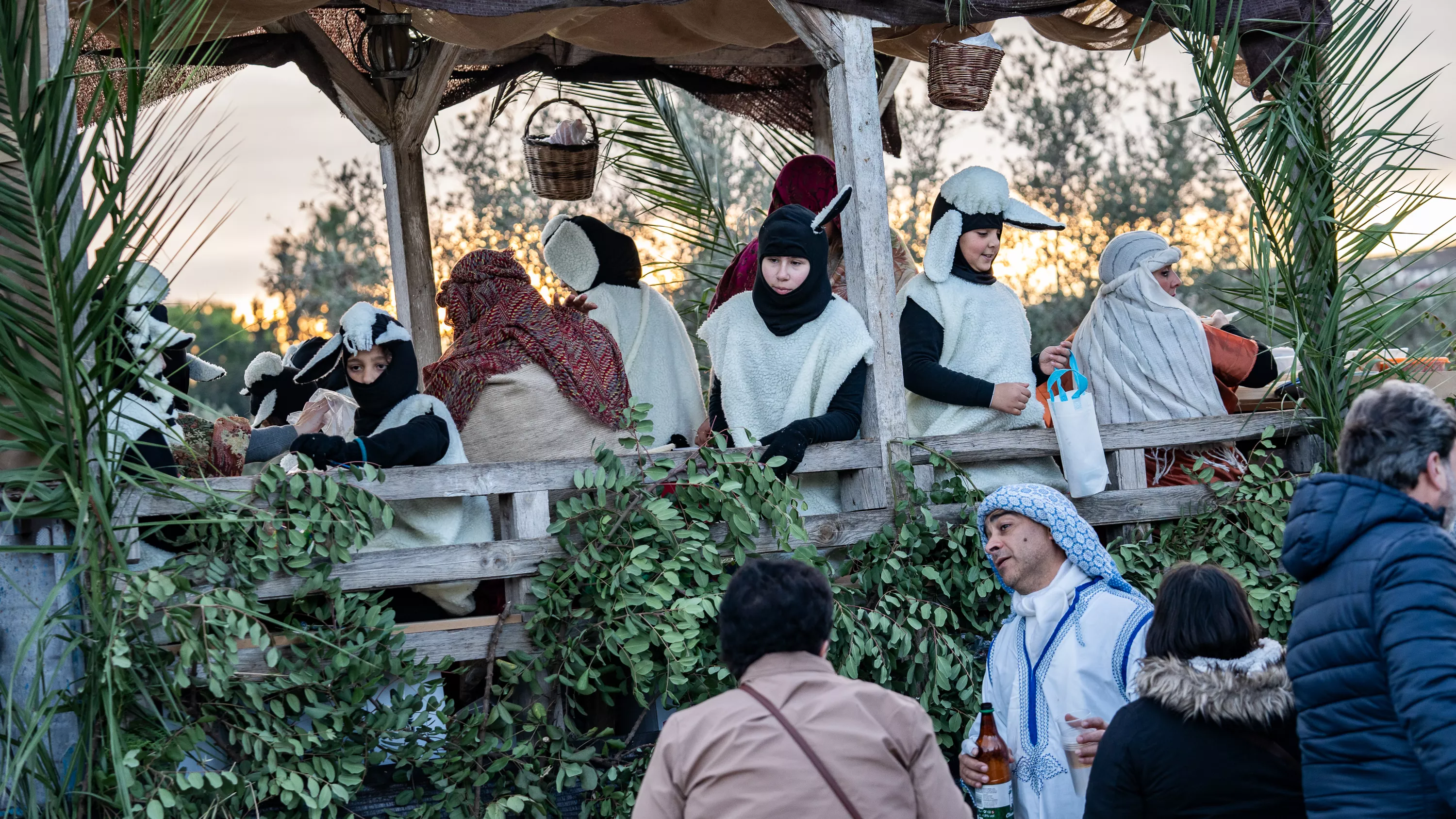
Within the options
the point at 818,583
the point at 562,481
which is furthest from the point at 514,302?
the point at 818,583

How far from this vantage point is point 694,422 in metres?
6.09

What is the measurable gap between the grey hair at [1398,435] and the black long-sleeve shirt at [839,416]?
2.22 m

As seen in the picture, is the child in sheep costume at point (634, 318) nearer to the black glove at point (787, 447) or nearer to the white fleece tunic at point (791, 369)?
the white fleece tunic at point (791, 369)

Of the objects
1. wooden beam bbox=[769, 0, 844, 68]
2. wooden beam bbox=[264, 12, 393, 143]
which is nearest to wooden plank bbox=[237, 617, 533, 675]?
wooden beam bbox=[769, 0, 844, 68]

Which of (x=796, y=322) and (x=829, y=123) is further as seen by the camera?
(x=829, y=123)

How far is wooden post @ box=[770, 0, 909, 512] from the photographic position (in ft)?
17.3

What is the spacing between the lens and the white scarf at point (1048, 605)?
410 centimetres

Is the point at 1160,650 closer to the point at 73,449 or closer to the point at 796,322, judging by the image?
the point at 796,322

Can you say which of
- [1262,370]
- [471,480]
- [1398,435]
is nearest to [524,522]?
[471,480]

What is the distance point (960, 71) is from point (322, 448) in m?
3.12

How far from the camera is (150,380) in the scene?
372cm

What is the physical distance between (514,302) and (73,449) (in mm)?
1861

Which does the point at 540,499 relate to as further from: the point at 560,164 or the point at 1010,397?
the point at 560,164

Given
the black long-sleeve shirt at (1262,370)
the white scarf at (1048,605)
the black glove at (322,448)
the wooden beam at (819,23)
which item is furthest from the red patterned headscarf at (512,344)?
the black long-sleeve shirt at (1262,370)
